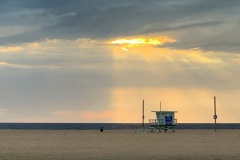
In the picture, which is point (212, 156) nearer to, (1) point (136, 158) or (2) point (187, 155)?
(2) point (187, 155)

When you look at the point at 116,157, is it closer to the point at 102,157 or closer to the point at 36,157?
the point at 102,157

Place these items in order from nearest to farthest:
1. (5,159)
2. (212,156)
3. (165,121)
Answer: (5,159) → (212,156) → (165,121)

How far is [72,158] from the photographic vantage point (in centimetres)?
2908

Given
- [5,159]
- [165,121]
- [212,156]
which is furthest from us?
[165,121]

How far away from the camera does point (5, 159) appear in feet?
92.5

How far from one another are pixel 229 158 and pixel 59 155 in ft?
34.5

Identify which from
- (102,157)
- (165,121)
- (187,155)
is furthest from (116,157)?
(165,121)

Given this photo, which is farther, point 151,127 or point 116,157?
point 151,127

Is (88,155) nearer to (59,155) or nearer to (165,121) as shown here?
(59,155)

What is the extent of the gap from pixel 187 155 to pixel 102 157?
5456 mm

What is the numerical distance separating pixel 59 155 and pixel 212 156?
31.4 ft

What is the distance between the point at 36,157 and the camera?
29.5 m

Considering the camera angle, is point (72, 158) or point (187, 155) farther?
point (187, 155)

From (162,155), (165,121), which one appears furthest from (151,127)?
(162,155)
